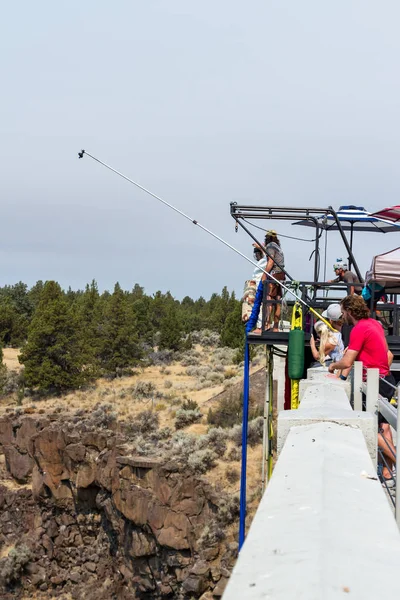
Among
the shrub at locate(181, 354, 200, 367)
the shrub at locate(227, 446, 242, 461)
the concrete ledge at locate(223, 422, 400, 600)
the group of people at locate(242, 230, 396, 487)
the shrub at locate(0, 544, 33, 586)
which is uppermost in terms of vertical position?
the group of people at locate(242, 230, 396, 487)

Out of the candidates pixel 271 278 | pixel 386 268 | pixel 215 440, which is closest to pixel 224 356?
pixel 215 440

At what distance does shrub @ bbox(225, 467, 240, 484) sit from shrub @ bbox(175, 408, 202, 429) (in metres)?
6.53

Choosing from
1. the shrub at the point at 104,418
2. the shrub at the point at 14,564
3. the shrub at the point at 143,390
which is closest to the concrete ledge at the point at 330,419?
the shrub at the point at 14,564

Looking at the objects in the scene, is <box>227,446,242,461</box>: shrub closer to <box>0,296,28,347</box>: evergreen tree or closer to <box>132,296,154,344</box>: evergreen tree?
<box>132,296,154,344</box>: evergreen tree

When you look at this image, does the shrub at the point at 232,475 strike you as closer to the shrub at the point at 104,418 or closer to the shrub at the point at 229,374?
the shrub at the point at 104,418

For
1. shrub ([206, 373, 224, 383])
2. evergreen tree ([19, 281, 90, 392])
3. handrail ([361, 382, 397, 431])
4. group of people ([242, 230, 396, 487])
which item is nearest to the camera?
handrail ([361, 382, 397, 431])

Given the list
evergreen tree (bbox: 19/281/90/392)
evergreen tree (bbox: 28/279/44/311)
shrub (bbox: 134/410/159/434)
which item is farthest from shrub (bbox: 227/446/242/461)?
evergreen tree (bbox: 28/279/44/311)

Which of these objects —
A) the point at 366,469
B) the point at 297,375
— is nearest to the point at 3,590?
the point at 297,375

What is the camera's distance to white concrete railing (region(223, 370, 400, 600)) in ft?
4.35

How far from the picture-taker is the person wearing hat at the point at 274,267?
32.4 ft

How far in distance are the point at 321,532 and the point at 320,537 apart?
0.13 ft

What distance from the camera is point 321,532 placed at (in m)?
1.65

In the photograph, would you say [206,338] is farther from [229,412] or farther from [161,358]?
[229,412]

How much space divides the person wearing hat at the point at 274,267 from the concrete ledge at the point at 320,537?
24.3ft
